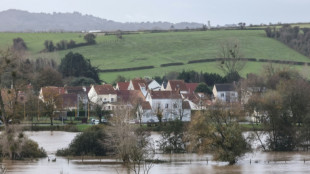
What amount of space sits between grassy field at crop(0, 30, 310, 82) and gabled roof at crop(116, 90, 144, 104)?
24.3 m

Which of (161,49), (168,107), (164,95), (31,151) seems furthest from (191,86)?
(31,151)

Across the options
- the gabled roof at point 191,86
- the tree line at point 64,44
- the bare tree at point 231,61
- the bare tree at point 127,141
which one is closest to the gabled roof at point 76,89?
the gabled roof at point 191,86

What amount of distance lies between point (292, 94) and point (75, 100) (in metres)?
37.3

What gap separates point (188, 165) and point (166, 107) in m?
36.2

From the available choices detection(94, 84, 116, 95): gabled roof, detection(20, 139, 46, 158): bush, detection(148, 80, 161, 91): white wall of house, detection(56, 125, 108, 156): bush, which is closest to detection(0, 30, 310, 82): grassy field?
detection(148, 80, 161, 91): white wall of house

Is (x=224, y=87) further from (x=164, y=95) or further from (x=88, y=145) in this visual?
(x=88, y=145)

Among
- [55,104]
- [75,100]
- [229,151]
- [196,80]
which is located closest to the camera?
[229,151]

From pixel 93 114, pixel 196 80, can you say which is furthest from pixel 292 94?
pixel 196 80

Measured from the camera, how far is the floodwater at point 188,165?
4903cm

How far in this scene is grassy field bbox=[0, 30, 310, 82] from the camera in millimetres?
133688

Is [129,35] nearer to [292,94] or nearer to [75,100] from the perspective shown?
[75,100]

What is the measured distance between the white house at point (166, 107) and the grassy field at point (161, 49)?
1385 inches

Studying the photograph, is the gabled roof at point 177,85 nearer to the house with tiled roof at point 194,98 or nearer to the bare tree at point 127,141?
the house with tiled roof at point 194,98

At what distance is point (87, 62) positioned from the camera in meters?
121
